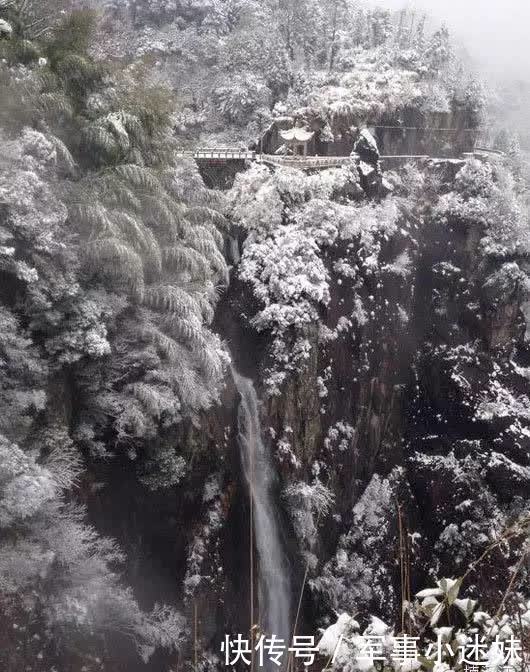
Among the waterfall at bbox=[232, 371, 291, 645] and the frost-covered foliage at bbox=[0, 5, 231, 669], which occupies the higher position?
the frost-covered foliage at bbox=[0, 5, 231, 669]

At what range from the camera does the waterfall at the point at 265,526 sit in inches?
576

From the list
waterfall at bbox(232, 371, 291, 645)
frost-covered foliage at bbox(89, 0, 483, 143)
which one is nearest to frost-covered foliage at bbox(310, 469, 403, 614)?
waterfall at bbox(232, 371, 291, 645)

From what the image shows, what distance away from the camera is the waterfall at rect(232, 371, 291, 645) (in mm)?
14641

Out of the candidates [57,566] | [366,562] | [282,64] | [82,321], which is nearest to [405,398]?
[366,562]

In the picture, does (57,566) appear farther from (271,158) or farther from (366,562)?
(271,158)

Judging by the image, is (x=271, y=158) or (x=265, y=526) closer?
(x=265, y=526)

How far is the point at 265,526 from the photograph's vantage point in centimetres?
1521

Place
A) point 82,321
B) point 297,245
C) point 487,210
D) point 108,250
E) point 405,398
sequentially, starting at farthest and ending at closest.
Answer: point 487,210
point 405,398
point 297,245
point 108,250
point 82,321

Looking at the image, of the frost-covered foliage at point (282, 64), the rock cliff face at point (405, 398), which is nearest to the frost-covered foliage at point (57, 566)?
the rock cliff face at point (405, 398)

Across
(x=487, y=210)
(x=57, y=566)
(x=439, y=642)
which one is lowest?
(x=57, y=566)

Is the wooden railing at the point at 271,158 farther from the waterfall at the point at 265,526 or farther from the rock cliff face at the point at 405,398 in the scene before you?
the waterfall at the point at 265,526

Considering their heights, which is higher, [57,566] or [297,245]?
[297,245]

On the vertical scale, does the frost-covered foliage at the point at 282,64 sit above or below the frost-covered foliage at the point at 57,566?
above

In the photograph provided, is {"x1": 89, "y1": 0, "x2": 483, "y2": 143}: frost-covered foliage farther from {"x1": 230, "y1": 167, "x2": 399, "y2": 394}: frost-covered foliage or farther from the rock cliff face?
{"x1": 230, "y1": 167, "x2": 399, "y2": 394}: frost-covered foliage
